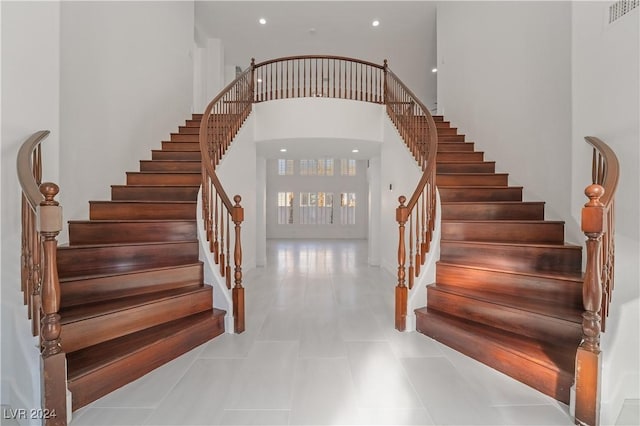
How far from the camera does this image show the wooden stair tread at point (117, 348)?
188 centimetres

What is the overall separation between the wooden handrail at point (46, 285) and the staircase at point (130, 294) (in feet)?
0.43

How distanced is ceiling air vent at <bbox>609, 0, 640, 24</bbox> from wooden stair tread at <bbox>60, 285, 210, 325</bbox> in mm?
4004

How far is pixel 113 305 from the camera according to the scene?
229cm

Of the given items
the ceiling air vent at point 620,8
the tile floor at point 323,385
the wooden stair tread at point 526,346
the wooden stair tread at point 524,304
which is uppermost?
the ceiling air vent at point 620,8

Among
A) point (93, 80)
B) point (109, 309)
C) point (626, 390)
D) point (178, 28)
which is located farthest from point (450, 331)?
point (178, 28)

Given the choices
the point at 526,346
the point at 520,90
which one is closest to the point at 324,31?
the point at 520,90

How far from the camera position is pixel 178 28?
5.93 m

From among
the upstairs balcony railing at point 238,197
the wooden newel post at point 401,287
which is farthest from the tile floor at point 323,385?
the upstairs balcony railing at point 238,197

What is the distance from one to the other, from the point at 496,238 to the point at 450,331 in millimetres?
1160

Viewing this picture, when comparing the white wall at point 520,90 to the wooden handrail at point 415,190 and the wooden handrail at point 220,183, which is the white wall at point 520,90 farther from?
the wooden handrail at point 220,183

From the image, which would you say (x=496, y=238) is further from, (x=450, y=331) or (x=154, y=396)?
(x=154, y=396)

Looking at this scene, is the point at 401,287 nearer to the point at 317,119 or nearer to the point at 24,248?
the point at 24,248

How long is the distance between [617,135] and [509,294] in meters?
1.44

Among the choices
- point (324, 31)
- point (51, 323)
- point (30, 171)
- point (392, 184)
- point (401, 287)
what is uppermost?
point (324, 31)
